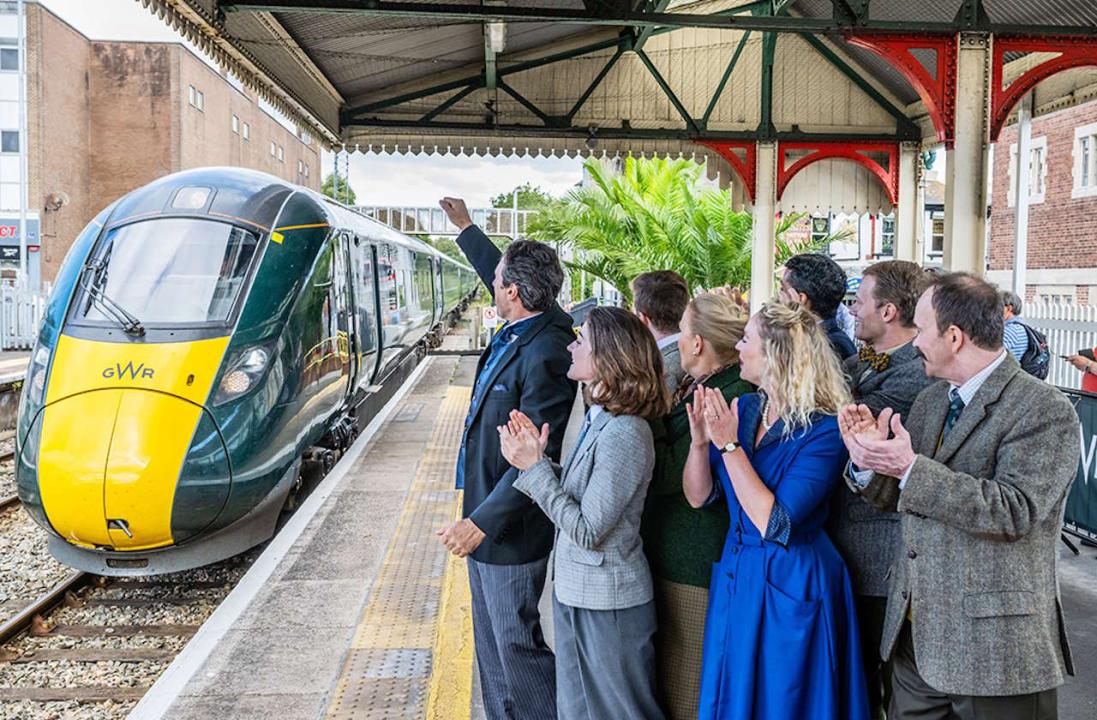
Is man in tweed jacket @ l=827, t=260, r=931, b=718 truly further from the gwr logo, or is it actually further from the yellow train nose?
the gwr logo

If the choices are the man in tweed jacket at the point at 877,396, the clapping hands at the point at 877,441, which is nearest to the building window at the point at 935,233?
the man in tweed jacket at the point at 877,396

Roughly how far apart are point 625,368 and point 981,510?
3.67 ft

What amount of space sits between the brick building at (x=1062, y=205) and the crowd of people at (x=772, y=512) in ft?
51.8

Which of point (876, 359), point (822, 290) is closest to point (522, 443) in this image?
point (876, 359)

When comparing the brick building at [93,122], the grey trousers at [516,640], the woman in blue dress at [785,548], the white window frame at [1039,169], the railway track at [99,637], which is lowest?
the railway track at [99,637]

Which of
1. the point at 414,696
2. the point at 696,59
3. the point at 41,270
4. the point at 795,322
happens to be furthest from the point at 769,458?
the point at 41,270

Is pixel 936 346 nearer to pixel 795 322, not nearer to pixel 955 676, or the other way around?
pixel 795 322

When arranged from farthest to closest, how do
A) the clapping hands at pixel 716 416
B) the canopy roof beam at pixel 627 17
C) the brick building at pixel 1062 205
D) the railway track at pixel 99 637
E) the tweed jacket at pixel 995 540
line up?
the brick building at pixel 1062 205 → the canopy roof beam at pixel 627 17 → the railway track at pixel 99 637 → the clapping hands at pixel 716 416 → the tweed jacket at pixel 995 540

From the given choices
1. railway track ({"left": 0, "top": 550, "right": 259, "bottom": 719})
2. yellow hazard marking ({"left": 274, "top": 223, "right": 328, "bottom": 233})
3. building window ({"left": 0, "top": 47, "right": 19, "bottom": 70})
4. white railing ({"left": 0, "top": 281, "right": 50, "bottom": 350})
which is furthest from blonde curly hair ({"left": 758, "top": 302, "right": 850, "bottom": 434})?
building window ({"left": 0, "top": 47, "right": 19, "bottom": 70})

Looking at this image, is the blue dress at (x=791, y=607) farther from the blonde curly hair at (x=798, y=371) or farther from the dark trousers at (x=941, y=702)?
the dark trousers at (x=941, y=702)

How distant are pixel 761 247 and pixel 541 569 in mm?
9296

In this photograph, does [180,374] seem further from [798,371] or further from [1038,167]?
[1038,167]

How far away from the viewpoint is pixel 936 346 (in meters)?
2.54

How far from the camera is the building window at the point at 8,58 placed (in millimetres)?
36969
